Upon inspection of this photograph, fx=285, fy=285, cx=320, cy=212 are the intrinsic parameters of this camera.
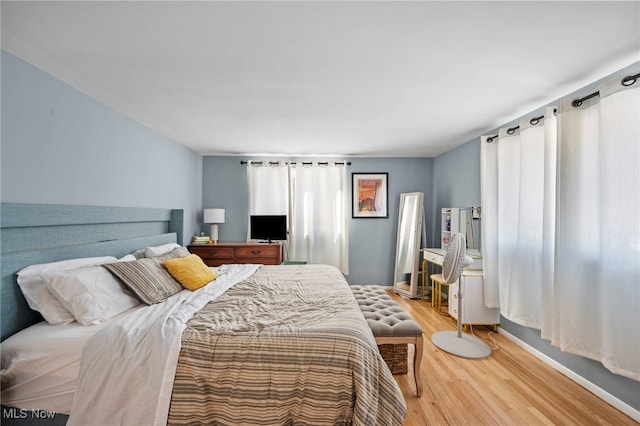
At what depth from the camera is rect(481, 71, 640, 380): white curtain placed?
188 cm

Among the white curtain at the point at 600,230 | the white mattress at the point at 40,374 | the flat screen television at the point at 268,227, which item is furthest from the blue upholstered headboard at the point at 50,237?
the white curtain at the point at 600,230

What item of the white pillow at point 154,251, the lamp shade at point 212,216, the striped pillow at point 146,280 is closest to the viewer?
the striped pillow at point 146,280

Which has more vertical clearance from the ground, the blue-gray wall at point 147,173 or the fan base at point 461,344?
the blue-gray wall at point 147,173

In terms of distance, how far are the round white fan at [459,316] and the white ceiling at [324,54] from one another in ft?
4.52

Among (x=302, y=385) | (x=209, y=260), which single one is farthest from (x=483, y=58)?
(x=209, y=260)

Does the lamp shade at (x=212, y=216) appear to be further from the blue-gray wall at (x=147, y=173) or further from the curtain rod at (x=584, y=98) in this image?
the curtain rod at (x=584, y=98)

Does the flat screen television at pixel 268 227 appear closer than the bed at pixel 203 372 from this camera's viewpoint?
No

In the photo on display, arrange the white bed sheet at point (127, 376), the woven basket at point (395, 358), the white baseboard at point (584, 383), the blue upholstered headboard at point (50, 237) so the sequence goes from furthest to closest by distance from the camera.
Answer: the woven basket at point (395, 358)
the white baseboard at point (584, 383)
the blue upholstered headboard at point (50, 237)
the white bed sheet at point (127, 376)

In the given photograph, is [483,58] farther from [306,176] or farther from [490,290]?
[306,176]

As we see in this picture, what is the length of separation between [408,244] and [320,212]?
1.65 metres

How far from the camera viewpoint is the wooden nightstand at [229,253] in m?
4.32

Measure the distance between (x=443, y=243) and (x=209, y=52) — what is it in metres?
4.18

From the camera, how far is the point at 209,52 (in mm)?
1839

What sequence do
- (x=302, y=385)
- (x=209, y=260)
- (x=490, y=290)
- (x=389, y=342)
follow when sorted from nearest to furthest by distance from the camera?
(x=302, y=385)
(x=389, y=342)
(x=490, y=290)
(x=209, y=260)
